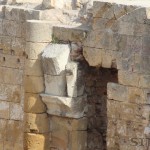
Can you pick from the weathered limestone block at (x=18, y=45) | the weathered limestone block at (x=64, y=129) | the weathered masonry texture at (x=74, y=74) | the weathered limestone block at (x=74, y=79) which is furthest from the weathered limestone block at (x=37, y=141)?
the weathered limestone block at (x=18, y=45)

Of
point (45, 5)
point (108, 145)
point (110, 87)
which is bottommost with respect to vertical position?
point (108, 145)

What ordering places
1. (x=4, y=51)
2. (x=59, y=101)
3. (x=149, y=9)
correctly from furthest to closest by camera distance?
(x=4, y=51) → (x=59, y=101) → (x=149, y=9)

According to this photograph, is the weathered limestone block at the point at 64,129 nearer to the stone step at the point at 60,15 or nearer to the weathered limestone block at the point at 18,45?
the weathered limestone block at the point at 18,45

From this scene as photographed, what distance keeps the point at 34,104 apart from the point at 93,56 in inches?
60.4

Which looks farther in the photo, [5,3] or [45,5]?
[5,3]

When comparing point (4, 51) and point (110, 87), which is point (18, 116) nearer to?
point (4, 51)

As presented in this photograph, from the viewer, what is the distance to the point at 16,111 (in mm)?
16188

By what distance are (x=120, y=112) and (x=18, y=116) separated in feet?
8.27

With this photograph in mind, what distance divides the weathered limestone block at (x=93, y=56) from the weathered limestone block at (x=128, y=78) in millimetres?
486

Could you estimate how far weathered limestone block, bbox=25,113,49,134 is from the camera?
15.4m

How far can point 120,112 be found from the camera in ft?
47.3

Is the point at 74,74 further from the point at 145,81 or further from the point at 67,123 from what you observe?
the point at 145,81

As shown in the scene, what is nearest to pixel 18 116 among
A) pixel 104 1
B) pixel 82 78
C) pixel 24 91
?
pixel 24 91

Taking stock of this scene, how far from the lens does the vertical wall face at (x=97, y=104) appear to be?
15195mm
